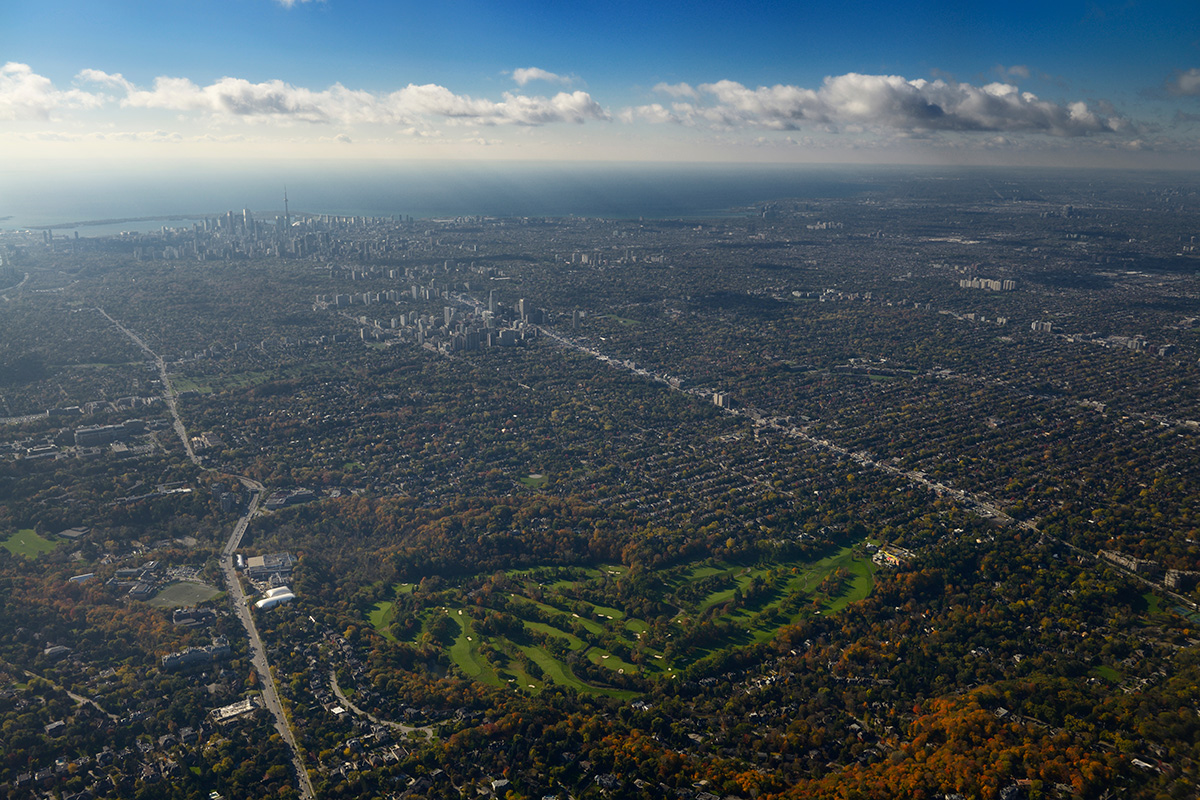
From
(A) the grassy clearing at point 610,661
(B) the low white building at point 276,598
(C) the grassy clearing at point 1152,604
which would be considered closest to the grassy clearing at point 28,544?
(B) the low white building at point 276,598

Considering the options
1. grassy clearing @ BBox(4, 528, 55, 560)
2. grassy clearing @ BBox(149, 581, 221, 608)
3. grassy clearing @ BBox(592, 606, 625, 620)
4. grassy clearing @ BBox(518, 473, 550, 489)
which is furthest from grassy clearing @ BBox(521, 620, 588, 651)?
grassy clearing @ BBox(4, 528, 55, 560)

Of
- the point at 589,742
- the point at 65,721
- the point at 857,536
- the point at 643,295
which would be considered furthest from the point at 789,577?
the point at 643,295

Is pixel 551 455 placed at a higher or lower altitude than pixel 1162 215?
lower

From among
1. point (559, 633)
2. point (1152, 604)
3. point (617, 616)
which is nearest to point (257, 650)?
point (559, 633)

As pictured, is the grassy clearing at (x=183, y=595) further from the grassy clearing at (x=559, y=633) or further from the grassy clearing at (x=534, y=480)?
the grassy clearing at (x=534, y=480)

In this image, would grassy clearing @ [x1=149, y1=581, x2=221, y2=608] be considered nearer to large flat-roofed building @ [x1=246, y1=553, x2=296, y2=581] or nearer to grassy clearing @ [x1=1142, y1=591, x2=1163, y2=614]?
large flat-roofed building @ [x1=246, y1=553, x2=296, y2=581]

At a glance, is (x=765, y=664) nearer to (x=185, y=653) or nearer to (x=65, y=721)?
(x=185, y=653)

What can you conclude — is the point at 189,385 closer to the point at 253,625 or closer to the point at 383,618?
the point at 253,625
